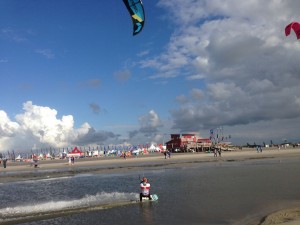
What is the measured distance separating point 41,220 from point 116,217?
11.4ft

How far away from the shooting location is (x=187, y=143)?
108m

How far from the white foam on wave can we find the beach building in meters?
80.4

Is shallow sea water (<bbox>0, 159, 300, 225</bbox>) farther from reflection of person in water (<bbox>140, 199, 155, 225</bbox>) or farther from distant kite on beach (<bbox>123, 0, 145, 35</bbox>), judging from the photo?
distant kite on beach (<bbox>123, 0, 145, 35</bbox>)

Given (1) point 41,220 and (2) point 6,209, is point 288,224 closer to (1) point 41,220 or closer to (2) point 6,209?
Answer: (1) point 41,220

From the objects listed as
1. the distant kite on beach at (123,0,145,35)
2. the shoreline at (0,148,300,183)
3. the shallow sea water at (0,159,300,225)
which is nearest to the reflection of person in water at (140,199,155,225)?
the shallow sea water at (0,159,300,225)

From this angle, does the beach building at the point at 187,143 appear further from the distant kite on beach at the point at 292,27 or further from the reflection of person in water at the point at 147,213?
the distant kite on beach at the point at 292,27

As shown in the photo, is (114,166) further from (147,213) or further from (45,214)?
(147,213)

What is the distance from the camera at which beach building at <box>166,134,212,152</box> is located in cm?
10364

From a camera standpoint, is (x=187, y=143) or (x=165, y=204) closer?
(x=165, y=204)

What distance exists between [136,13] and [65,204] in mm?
12645

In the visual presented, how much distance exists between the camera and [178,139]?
367 feet

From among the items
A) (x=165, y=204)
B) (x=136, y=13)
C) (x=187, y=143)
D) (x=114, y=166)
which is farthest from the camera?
(x=187, y=143)

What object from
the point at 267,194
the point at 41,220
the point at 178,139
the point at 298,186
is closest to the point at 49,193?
the point at 41,220

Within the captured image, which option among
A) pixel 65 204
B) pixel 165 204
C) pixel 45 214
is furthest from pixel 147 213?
pixel 65 204
